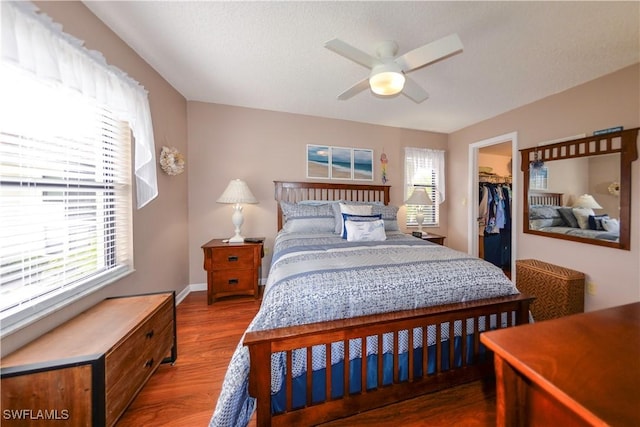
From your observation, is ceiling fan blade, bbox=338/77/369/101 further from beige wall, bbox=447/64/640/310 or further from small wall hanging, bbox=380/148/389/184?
beige wall, bbox=447/64/640/310

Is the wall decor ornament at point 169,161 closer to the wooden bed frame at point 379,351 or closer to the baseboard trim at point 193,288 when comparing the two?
the baseboard trim at point 193,288

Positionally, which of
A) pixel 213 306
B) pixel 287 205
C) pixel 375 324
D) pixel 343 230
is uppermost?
pixel 287 205

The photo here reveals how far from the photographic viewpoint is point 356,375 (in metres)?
1.26

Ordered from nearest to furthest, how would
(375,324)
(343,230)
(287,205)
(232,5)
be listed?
1. (375,324)
2. (232,5)
3. (343,230)
4. (287,205)

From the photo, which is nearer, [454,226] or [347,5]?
[347,5]

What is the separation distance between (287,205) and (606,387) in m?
2.64

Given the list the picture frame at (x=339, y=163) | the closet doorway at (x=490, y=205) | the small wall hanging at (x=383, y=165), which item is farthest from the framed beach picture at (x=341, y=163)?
the closet doorway at (x=490, y=205)

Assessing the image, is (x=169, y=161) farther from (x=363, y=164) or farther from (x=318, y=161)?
(x=363, y=164)

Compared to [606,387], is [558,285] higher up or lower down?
lower down

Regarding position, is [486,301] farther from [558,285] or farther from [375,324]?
[558,285]

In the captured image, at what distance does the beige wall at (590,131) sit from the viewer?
2.04 m

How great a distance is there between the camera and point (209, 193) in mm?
3033

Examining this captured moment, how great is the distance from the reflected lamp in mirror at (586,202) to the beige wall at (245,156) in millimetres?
2622

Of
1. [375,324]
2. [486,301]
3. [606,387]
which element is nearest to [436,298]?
[486,301]
